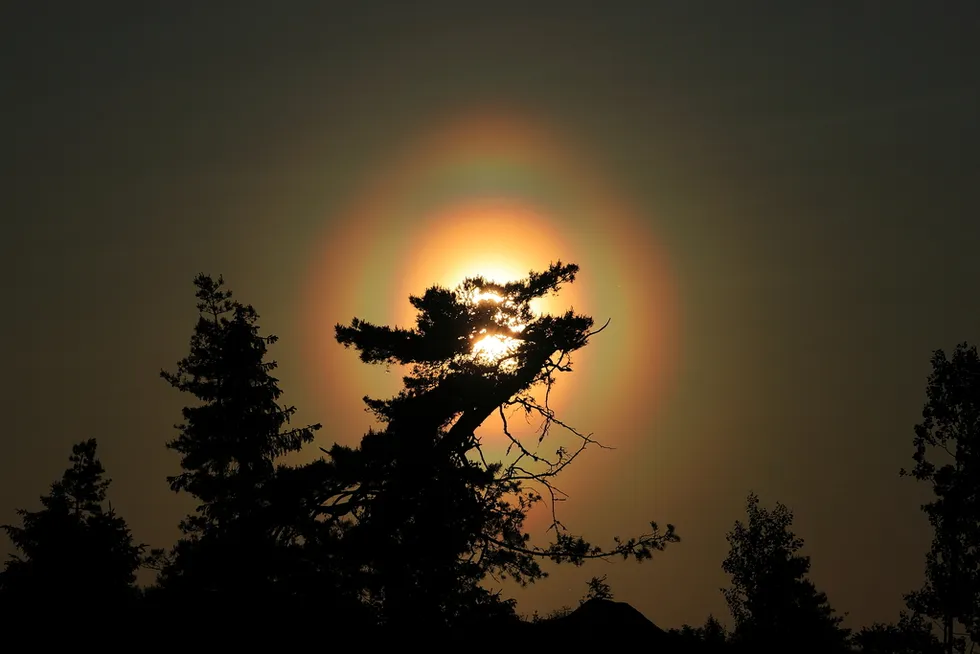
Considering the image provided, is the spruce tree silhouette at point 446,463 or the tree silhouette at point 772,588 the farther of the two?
the tree silhouette at point 772,588

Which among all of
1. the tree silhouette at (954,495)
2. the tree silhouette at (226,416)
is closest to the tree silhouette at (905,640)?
the tree silhouette at (954,495)

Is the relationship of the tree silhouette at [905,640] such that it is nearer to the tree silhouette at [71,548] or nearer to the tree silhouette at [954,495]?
the tree silhouette at [954,495]

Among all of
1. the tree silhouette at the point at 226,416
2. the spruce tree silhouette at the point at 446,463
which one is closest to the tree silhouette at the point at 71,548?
the tree silhouette at the point at 226,416

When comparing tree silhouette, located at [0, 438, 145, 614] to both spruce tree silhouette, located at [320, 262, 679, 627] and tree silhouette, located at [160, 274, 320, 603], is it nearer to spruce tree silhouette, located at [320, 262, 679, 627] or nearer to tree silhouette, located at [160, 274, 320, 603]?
tree silhouette, located at [160, 274, 320, 603]

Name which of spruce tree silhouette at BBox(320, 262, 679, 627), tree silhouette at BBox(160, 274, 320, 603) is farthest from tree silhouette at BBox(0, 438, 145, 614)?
spruce tree silhouette at BBox(320, 262, 679, 627)

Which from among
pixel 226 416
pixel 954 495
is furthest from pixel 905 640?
pixel 226 416

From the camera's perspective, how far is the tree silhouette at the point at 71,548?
4394cm

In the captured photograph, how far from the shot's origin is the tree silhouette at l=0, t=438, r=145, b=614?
43.9 metres

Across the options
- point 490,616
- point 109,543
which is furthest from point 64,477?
point 490,616

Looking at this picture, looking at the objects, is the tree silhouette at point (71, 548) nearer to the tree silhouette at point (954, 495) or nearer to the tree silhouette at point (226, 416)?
the tree silhouette at point (226, 416)

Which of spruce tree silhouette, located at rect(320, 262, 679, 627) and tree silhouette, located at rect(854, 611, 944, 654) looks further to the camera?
tree silhouette, located at rect(854, 611, 944, 654)

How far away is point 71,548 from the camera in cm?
4534

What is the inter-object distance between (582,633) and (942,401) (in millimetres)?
27947

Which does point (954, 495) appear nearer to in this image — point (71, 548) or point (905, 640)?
point (905, 640)
